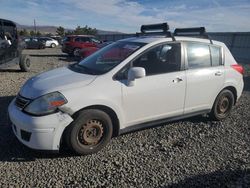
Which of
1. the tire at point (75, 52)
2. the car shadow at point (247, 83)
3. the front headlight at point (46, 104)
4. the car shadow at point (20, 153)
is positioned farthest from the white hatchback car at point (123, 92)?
the tire at point (75, 52)

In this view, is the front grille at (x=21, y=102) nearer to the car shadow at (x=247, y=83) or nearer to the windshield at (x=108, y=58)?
the windshield at (x=108, y=58)

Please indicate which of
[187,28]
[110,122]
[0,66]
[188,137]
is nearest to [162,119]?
[188,137]

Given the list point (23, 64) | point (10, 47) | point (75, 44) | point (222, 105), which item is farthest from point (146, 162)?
point (75, 44)

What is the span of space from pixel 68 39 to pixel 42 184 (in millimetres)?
18259

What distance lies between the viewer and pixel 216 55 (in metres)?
5.29

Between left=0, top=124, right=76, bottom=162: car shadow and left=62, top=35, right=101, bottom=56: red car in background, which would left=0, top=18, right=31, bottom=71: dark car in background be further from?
left=62, top=35, right=101, bottom=56: red car in background

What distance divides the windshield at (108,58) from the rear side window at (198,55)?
96cm

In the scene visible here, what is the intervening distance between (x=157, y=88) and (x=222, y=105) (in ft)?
6.39

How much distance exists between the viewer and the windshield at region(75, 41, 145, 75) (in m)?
4.30

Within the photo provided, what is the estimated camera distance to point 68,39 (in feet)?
67.1

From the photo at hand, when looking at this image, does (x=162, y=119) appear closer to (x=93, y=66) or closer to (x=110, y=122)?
(x=110, y=122)

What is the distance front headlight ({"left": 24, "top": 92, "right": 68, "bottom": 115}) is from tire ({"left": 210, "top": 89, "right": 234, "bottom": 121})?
3181mm

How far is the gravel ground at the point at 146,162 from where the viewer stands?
11.1 feet

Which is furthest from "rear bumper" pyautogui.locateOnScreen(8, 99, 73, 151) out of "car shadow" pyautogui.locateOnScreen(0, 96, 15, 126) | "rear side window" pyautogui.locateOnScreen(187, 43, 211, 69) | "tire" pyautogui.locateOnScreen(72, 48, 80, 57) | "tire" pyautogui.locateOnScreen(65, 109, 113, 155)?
"tire" pyautogui.locateOnScreen(72, 48, 80, 57)
